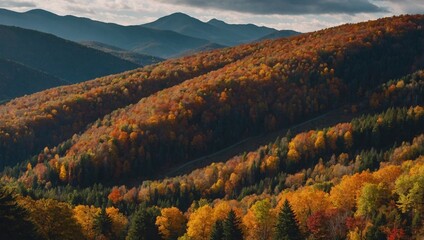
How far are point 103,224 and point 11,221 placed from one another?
42939 mm

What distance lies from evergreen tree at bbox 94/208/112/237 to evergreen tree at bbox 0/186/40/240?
35.9 m

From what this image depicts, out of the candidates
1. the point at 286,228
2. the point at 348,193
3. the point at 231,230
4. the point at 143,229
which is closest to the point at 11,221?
the point at 143,229

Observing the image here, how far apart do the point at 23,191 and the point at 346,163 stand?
394ft

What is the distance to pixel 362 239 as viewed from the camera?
304ft

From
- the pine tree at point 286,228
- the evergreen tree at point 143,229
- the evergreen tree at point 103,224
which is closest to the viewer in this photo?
the pine tree at point 286,228

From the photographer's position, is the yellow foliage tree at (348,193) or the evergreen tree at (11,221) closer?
the evergreen tree at (11,221)

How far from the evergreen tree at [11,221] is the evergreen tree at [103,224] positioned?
118 ft

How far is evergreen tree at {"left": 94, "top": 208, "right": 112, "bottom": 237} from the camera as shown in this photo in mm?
112438

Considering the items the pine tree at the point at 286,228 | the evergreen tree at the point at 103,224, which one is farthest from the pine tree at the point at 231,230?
the evergreen tree at the point at 103,224

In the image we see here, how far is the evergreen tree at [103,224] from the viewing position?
112438mm

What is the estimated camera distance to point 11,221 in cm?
7181

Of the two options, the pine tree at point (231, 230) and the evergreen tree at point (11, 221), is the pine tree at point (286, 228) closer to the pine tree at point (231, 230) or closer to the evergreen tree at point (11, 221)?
the pine tree at point (231, 230)

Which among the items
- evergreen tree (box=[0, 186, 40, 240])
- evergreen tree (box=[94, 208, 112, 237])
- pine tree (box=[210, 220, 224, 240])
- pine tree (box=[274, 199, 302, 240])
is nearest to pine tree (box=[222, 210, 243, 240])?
pine tree (box=[210, 220, 224, 240])

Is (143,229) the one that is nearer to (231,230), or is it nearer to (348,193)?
(231,230)
